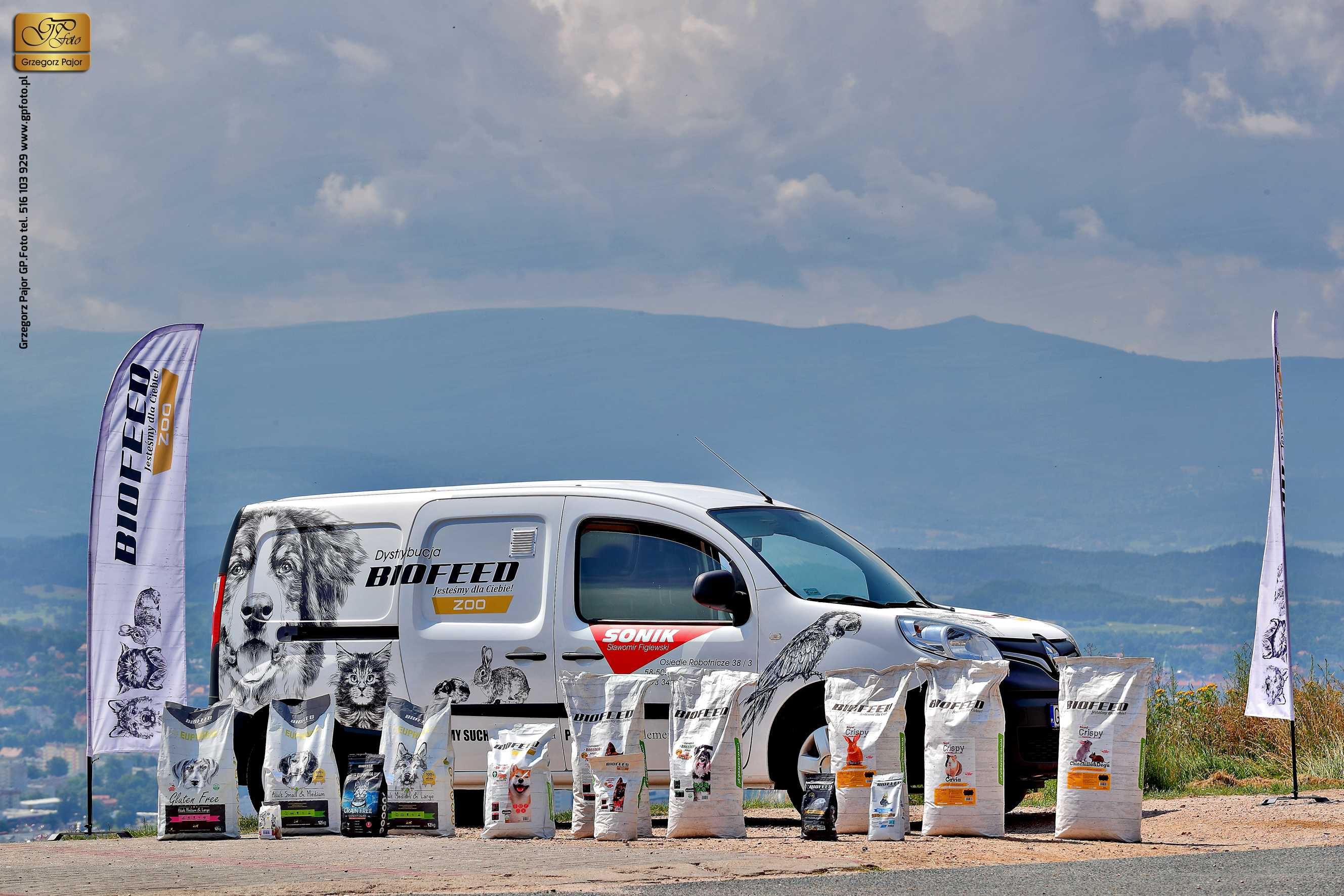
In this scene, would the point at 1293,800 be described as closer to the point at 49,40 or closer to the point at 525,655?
the point at 525,655

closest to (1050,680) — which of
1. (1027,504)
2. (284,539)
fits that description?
(284,539)

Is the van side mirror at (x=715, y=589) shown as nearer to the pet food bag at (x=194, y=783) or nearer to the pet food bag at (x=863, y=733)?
the pet food bag at (x=863, y=733)

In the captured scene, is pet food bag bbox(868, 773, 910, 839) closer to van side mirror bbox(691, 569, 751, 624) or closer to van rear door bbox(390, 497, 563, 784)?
van side mirror bbox(691, 569, 751, 624)

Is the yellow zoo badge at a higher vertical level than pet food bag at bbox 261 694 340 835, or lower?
higher

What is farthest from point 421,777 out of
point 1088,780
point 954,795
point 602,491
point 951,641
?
point 1088,780

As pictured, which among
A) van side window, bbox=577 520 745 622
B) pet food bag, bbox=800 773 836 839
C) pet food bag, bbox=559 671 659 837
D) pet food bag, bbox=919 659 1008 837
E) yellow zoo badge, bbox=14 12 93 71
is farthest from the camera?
yellow zoo badge, bbox=14 12 93 71

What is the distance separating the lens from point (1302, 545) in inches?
6403

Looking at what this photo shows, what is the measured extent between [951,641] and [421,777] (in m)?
3.04

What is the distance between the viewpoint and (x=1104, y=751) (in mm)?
7742

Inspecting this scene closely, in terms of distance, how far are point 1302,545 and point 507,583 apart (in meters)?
167

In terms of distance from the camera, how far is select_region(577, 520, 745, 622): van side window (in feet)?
30.3

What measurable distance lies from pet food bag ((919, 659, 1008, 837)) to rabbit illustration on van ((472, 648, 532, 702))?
2526mm

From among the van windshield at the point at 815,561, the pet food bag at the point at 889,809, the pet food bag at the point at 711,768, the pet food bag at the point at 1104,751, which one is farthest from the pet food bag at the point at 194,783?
the pet food bag at the point at 1104,751

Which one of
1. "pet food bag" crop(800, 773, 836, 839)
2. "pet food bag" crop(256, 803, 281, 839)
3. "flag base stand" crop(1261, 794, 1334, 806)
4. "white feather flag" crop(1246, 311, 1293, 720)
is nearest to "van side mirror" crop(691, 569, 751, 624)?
"pet food bag" crop(800, 773, 836, 839)
